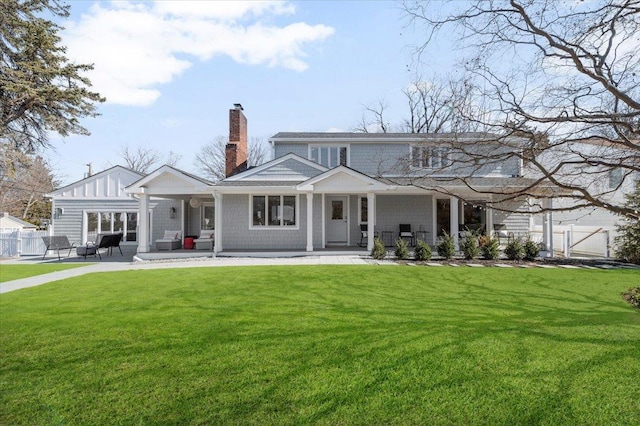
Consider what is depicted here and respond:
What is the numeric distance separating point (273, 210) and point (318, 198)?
212 centimetres

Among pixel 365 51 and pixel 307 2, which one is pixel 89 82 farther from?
pixel 365 51

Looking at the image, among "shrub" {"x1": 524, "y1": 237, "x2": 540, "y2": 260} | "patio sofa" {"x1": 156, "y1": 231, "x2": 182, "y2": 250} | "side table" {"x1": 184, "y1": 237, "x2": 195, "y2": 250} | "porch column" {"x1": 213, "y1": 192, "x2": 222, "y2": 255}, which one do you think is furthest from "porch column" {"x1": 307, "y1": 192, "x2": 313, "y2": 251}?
"shrub" {"x1": 524, "y1": 237, "x2": 540, "y2": 260}

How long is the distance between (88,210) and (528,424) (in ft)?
74.9

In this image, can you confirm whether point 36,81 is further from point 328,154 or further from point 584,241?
point 584,241

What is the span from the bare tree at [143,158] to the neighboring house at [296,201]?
27.5 m

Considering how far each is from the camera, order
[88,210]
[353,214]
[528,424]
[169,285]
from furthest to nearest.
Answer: [88,210] → [353,214] → [169,285] → [528,424]

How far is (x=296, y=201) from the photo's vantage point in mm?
16672

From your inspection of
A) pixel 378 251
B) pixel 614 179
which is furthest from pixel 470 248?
pixel 614 179

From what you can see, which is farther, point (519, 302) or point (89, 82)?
point (89, 82)

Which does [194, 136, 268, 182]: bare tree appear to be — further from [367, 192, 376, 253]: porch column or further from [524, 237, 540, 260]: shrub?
[524, 237, 540, 260]: shrub

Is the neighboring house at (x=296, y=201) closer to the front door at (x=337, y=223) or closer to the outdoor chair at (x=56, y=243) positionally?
the front door at (x=337, y=223)

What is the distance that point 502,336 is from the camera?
15.8ft

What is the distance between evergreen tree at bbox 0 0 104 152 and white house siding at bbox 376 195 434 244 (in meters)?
15.6

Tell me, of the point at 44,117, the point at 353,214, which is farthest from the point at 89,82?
the point at 353,214
